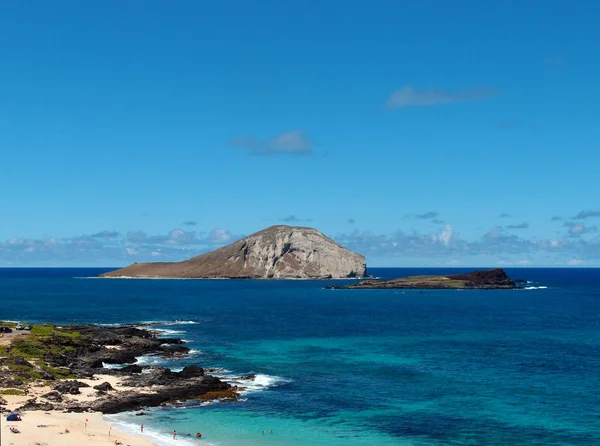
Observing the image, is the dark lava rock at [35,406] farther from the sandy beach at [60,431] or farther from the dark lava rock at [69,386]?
the dark lava rock at [69,386]

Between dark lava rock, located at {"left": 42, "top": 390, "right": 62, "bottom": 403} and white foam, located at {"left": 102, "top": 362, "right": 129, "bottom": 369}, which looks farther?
white foam, located at {"left": 102, "top": 362, "right": 129, "bottom": 369}

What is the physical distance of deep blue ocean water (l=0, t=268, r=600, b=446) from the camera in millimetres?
51188

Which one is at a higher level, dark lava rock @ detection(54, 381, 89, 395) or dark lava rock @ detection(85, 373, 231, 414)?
dark lava rock @ detection(54, 381, 89, 395)

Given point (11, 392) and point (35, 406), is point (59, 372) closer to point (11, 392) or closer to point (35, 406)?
point (11, 392)

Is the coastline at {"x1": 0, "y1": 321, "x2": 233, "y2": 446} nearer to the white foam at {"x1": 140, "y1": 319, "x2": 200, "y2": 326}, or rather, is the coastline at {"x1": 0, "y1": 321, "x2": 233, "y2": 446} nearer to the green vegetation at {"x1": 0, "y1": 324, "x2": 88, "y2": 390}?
the green vegetation at {"x1": 0, "y1": 324, "x2": 88, "y2": 390}

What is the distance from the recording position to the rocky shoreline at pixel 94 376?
57406mm

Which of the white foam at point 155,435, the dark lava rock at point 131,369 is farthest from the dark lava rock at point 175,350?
the white foam at point 155,435

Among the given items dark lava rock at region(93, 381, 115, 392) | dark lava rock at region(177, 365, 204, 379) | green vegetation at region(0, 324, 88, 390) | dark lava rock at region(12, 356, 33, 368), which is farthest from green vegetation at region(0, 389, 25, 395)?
dark lava rock at region(177, 365, 204, 379)

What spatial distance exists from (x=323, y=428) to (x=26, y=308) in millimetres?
137587

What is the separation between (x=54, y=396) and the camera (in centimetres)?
5756

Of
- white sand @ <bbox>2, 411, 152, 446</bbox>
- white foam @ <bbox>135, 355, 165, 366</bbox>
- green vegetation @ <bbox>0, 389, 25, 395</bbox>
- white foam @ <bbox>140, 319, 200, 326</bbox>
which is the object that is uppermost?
white foam @ <bbox>140, 319, 200, 326</bbox>

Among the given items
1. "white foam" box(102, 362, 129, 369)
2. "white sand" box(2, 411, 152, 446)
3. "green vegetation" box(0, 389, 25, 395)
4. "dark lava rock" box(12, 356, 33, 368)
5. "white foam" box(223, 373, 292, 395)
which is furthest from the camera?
"white foam" box(102, 362, 129, 369)

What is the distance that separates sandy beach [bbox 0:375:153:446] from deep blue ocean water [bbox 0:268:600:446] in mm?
2319

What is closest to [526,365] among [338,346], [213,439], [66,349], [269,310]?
[338,346]
